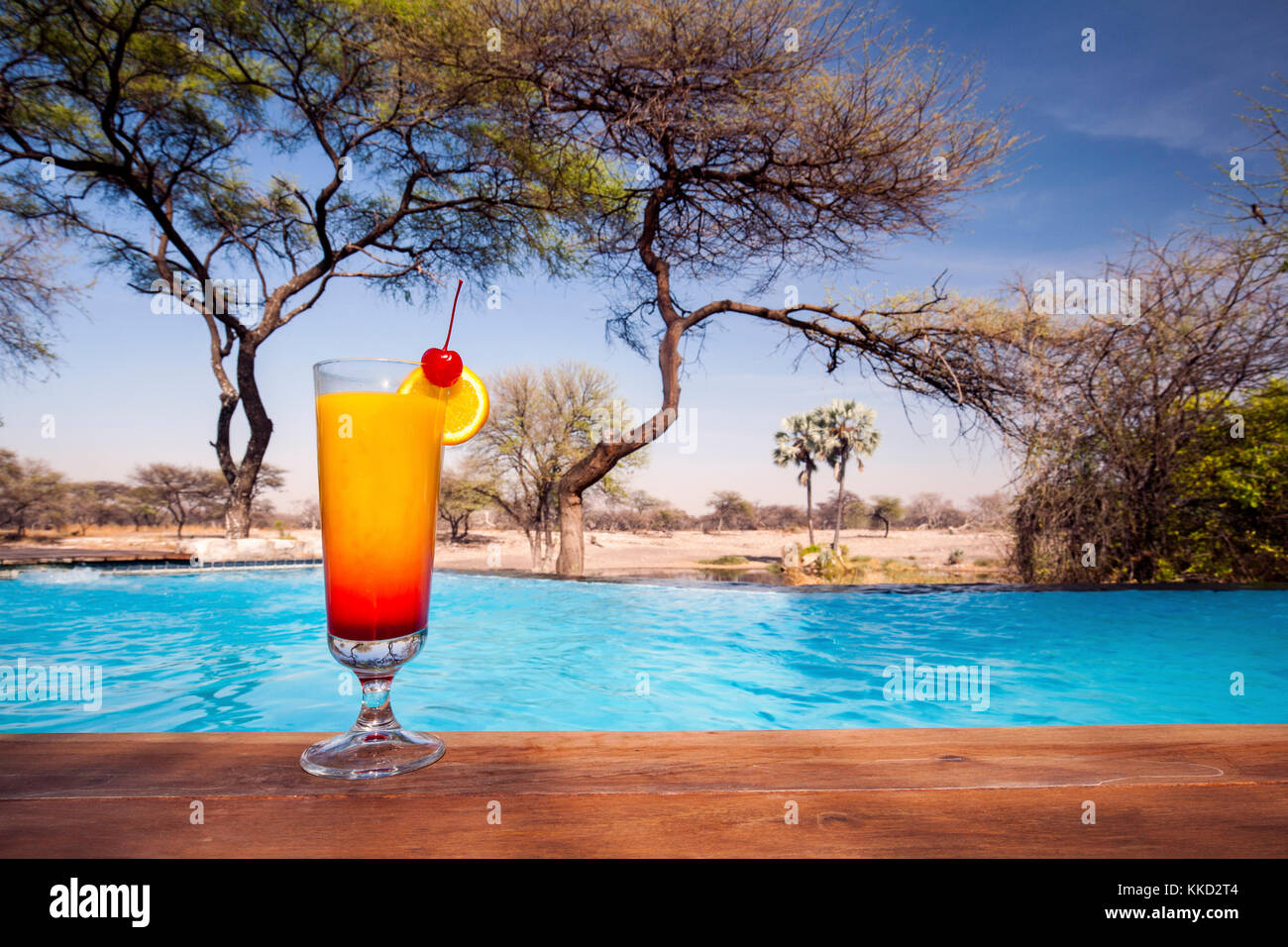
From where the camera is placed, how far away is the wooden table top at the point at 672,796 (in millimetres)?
571

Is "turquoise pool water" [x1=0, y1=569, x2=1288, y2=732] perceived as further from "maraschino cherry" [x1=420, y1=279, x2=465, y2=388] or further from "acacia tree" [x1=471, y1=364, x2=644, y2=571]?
"acacia tree" [x1=471, y1=364, x2=644, y2=571]

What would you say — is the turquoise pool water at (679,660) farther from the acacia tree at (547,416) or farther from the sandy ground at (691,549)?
the sandy ground at (691,549)

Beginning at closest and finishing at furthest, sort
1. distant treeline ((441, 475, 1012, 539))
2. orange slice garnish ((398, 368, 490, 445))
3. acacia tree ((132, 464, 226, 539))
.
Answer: orange slice garnish ((398, 368, 490, 445)) → acacia tree ((132, 464, 226, 539)) → distant treeline ((441, 475, 1012, 539))

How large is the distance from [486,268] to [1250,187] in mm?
11735

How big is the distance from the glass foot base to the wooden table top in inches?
0.9

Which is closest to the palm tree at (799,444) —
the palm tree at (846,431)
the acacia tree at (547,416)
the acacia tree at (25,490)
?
the palm tree at (846,431)

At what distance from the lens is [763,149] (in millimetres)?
8461

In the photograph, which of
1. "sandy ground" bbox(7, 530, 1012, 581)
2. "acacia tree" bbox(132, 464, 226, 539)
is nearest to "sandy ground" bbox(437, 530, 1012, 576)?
"sandy ground" bbox(7, 530, 1012, 581)

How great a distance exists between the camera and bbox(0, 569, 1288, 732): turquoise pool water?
9.90 feet

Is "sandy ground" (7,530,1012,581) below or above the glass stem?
below

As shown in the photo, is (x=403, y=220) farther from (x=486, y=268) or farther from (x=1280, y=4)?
(x=1280, y=4)

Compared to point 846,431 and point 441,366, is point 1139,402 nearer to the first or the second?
point 441,366

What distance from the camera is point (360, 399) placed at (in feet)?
2.93
